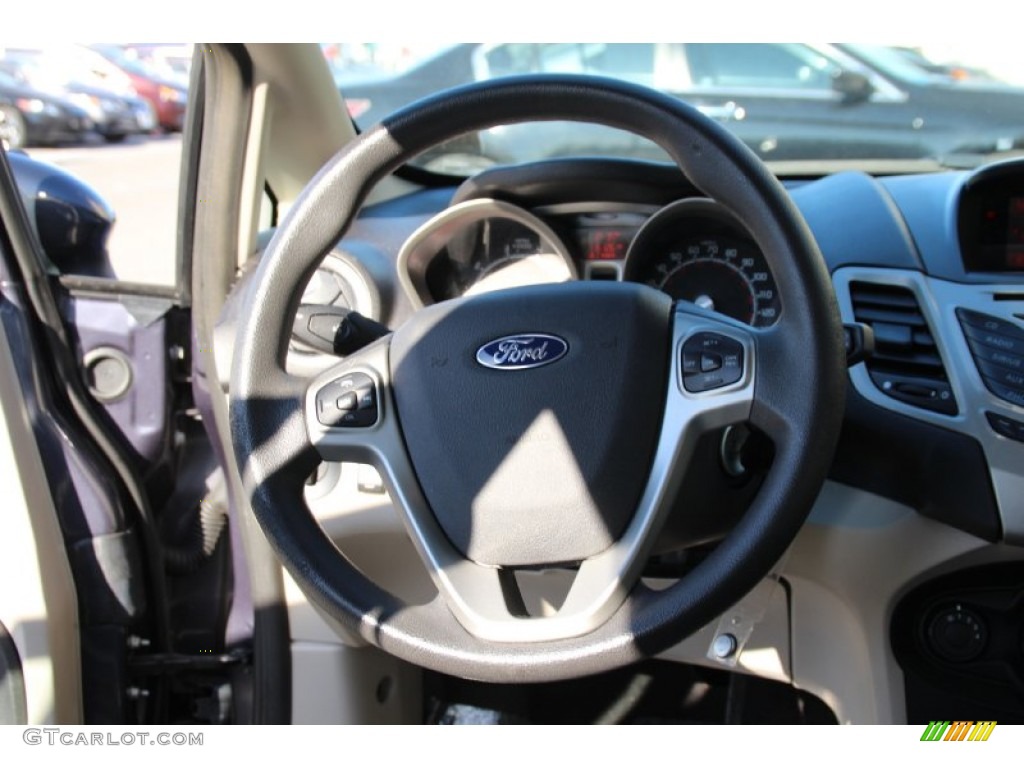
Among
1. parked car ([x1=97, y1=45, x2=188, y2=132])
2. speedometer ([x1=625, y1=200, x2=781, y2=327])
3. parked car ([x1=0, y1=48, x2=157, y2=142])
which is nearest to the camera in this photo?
speedometer ([x1=625, y1=200, x2=781, y2=327])

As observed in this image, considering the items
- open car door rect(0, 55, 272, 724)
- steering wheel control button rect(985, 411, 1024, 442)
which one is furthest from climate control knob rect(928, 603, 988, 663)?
open car door rect(0, 55, 272, 724)

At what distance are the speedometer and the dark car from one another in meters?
3.64

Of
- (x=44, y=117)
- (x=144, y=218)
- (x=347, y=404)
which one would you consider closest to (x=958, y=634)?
(x=347, y=404)

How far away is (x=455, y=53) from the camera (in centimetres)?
187

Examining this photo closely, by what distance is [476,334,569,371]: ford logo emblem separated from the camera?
119 cm

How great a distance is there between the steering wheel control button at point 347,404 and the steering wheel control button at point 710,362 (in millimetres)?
388

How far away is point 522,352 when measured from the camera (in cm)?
120

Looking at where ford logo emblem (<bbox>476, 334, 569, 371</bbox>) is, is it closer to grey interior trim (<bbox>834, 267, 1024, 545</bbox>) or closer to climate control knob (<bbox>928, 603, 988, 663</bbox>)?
grey interior trim (<bbox>834, 267, 1024, 545</bbox>)

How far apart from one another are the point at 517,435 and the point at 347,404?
0.22 m

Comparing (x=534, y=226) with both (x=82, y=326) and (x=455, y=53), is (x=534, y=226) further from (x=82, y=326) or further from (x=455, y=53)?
(x=82, y=326)

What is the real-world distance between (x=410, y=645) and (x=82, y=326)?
1028mm

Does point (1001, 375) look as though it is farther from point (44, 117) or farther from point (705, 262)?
point (44, 117)

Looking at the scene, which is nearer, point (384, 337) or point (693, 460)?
point (693, 460)

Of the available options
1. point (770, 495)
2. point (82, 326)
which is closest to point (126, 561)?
point (82, 326)
